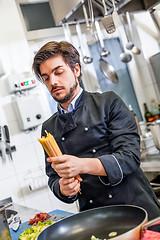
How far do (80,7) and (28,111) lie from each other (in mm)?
963

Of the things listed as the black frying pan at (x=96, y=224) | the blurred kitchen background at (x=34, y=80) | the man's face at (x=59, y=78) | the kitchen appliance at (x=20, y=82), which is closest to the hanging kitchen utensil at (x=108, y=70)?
the blurred kitchen background at (x=34, y=80)

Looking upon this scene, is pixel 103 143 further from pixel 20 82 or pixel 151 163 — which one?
pixel 20 82

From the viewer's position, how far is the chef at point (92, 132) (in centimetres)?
110

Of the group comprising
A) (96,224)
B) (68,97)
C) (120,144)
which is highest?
(68,97)

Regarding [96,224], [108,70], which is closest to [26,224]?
[96,224]

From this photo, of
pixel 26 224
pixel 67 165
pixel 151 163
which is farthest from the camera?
pixel 151 163

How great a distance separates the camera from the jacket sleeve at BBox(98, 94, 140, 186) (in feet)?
3.24

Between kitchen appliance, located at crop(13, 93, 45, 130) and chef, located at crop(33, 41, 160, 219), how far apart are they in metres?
1.44

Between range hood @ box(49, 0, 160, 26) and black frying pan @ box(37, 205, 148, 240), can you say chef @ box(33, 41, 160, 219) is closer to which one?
black frying pan @ box(37, 205, 148, 240)

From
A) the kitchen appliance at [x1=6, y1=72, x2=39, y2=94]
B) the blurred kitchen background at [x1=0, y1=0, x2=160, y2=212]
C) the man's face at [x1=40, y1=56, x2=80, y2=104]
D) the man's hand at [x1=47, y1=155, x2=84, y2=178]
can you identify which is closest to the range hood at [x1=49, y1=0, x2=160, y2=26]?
the blurred kitchen background at [x1=0, y1=0, x2=160, y2=212]

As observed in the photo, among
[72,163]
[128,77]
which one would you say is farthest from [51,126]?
[128,77]

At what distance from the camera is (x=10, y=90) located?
269cm

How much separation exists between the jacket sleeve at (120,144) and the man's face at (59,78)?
162 millimetres

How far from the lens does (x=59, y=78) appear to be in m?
1.13
